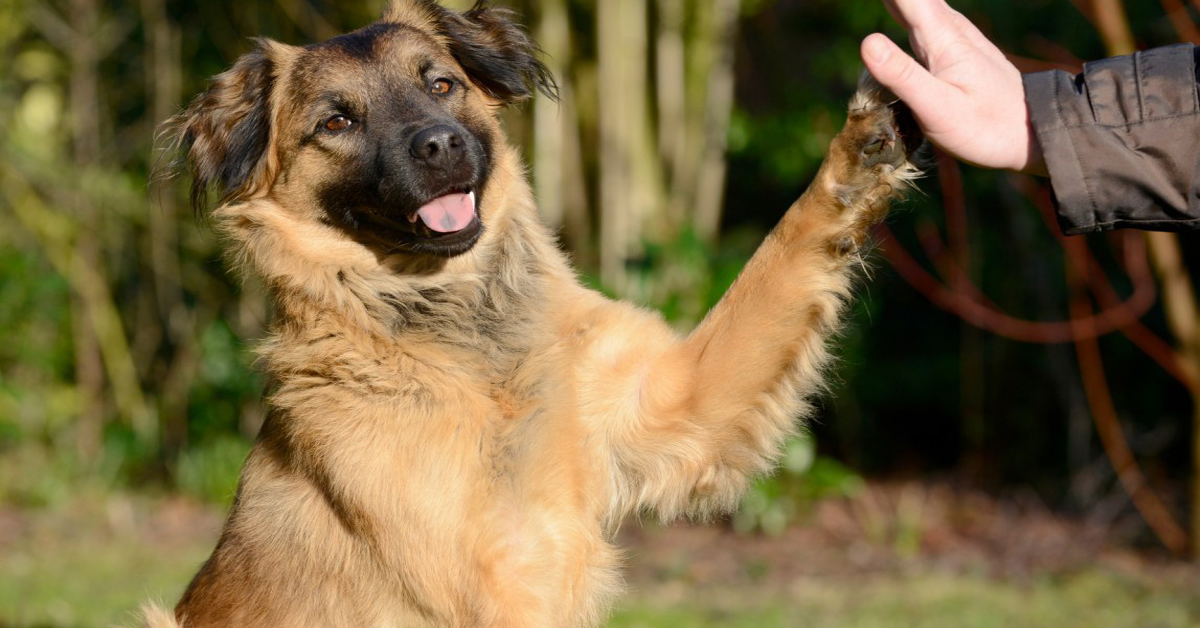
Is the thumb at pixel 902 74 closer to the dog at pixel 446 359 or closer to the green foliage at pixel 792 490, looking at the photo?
the dog at pixel 446 359

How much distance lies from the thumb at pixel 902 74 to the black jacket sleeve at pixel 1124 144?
0.27 m

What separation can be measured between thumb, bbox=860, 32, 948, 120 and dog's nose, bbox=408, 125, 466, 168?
1.53 meters

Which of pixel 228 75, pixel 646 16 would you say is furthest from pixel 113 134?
pixel 228 75

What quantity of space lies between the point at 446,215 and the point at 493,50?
0.81 m

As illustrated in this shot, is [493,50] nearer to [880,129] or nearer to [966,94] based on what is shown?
[880,129]

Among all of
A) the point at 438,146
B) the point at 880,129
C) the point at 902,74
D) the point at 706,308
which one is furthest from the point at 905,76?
the point at 706,308

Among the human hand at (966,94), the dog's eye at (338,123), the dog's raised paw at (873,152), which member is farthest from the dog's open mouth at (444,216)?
the human hand at (966,94)

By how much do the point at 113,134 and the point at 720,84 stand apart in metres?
5.50

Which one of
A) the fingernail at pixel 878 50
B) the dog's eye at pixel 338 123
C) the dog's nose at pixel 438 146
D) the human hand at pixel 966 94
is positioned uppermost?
the fingernail at pixel 878 50

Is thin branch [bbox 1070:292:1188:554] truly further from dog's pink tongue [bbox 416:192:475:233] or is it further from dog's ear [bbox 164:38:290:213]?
dog's ear [bbox 164:38:290:213]

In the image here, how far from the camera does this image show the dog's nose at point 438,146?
12.3 ft

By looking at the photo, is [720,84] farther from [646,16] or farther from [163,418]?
[163,418]

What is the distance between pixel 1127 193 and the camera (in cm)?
274

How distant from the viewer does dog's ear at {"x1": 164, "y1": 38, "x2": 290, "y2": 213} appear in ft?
13.2
